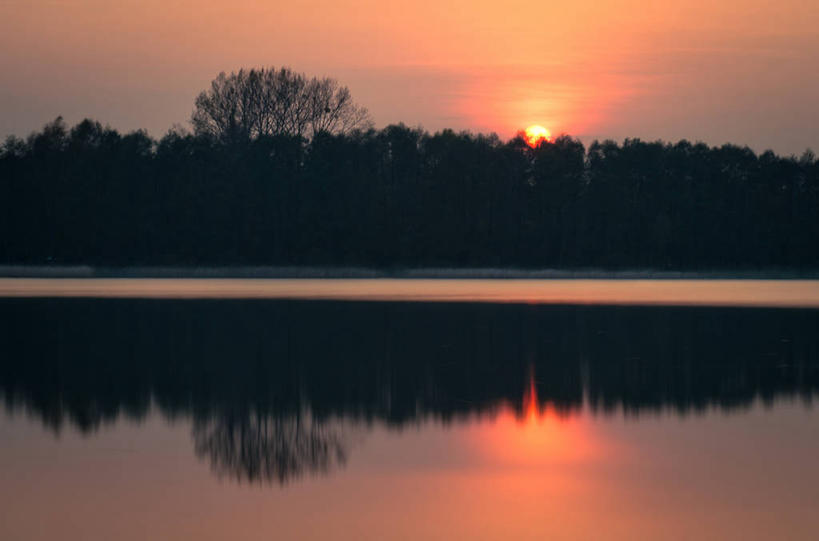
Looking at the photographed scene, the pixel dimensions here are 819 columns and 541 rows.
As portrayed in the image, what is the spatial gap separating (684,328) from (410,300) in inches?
616

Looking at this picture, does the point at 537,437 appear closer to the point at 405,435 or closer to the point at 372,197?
the point at 405,435

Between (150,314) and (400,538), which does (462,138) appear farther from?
(400,538)

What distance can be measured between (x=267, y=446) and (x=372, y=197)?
68899 mm

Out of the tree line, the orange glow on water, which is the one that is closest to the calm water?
the orange glow on water

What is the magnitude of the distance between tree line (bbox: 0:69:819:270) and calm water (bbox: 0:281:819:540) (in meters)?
50.6

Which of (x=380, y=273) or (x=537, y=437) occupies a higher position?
(x=537, y=437)

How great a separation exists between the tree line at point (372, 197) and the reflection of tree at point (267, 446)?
5833cm

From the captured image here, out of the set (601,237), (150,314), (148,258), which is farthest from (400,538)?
(601,237)

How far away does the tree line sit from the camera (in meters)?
76.1

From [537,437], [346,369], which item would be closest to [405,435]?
[537,437]

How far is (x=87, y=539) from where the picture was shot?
8102mm

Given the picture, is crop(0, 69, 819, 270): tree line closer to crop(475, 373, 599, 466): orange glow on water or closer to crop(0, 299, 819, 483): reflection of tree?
crop(0, 299, 819, 483): reflection of tree

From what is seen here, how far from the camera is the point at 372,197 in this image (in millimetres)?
80375

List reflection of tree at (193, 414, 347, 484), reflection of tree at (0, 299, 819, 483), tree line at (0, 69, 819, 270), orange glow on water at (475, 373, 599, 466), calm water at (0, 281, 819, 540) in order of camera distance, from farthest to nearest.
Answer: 1. tree line at (0, 69, 819, 270)
2. reflection of tree at (0, 299, 819, 483)
3. orange glow on water at (475, 373, 599, 466)
4. reflection of tree at (193, 414, 347, 484)
5. calm water at (0, 281, 819, 540)
